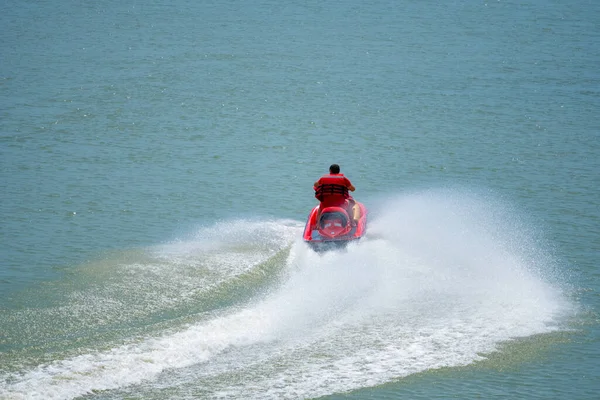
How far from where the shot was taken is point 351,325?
12672 mm

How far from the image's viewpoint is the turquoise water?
11406mm

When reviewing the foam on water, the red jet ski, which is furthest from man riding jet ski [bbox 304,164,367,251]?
the foam on water

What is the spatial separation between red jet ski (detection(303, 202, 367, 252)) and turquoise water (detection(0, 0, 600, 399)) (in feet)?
0.83

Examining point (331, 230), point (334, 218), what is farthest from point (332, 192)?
point (331, 230)

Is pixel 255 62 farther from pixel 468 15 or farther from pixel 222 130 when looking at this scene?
pixel 468 15

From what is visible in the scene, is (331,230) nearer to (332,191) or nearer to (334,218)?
(334,218)

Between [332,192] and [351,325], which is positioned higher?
[332,192]

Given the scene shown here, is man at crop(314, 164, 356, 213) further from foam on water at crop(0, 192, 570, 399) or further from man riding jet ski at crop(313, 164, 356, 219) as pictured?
foam on water at crop(0, 192, 570, 399)

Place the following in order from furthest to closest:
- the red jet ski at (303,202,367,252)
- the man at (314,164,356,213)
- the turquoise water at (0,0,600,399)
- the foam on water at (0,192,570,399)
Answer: the man at (314,164,356,213) → the red jet ski at (303,202,367,252) → the turquoise water at (0,0,600,399) → the foam on water at (0,192,570,399)

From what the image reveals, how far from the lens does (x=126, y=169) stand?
23328 mm

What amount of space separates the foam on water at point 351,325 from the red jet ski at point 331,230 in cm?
18

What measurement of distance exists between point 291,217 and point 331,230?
3.89 m

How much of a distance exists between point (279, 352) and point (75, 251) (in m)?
6.61

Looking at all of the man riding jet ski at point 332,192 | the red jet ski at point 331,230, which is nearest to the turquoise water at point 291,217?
the red jet ski at point 331,230
